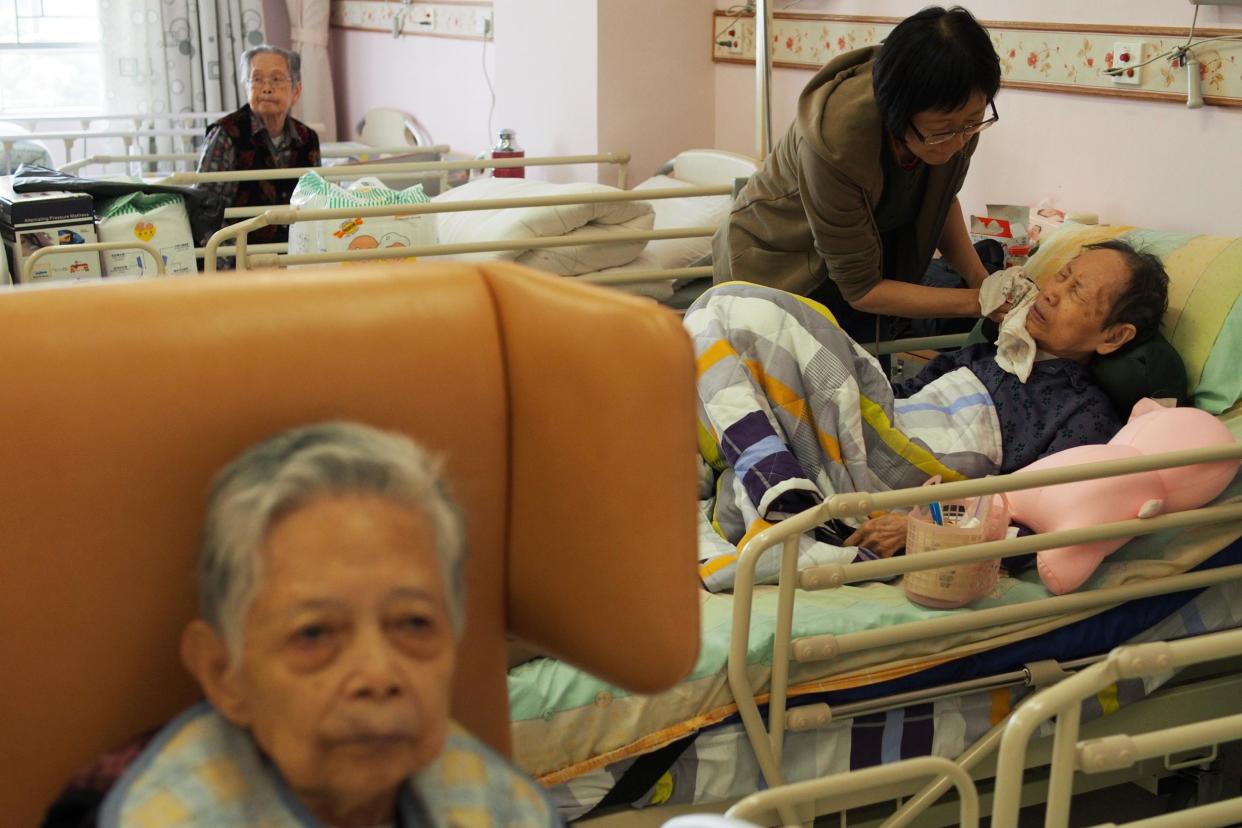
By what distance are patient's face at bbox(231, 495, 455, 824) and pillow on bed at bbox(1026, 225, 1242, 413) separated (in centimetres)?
177

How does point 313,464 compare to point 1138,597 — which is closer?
point 313,464

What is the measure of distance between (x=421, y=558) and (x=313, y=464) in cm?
11

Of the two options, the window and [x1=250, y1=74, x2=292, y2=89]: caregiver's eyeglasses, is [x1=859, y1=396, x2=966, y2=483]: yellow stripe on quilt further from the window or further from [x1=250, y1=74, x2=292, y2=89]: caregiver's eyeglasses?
the window

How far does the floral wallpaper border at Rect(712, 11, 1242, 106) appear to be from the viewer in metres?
2.64

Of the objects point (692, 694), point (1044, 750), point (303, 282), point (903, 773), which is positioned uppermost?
point (303, 282)

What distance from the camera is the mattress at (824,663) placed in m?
1.86

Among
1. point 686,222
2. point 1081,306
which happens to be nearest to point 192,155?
point 686,222

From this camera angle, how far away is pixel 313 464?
103 cm

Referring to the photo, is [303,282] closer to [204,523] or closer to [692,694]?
[204,523]

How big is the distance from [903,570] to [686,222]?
2.02m

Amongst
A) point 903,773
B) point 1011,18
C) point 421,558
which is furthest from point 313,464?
point 1011,18

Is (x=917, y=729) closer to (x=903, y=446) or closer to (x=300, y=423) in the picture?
(x=903, y=446)

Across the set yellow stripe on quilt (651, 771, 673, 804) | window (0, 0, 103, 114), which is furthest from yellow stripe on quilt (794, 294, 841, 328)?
window (0, 0, 103, 114)

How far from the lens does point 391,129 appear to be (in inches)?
224
